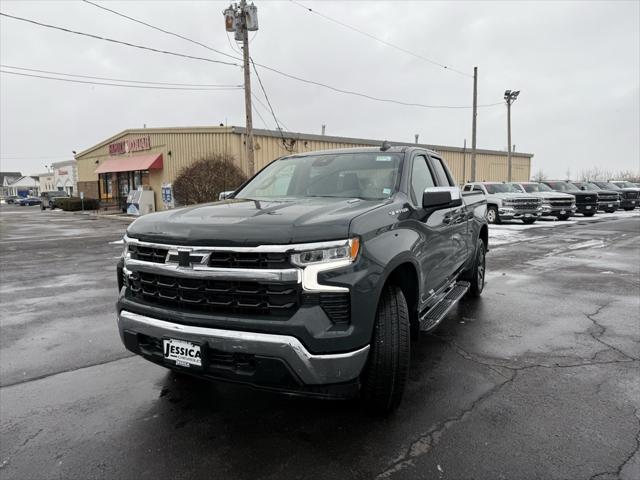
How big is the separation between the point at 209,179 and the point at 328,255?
66.6 feet

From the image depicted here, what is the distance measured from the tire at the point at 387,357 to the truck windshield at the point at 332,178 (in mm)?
988

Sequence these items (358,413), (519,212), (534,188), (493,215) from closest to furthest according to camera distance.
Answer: (358,413) → (519,212) → (493,215) → (534,188)

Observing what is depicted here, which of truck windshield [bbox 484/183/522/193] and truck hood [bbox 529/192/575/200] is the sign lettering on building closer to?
truck windshield [bbox 484/183/522/193]

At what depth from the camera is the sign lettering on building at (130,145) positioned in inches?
1163

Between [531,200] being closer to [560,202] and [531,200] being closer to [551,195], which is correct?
[551,195]

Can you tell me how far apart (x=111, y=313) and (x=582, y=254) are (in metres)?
10.2

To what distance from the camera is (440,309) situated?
4242 millimetres

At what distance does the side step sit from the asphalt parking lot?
0.41 meters

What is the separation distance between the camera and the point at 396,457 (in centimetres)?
269

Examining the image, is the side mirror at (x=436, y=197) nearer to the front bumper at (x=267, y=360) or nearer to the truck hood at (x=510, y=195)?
the front bumper at (x=267, y=360)

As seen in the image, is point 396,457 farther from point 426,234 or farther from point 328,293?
point 426,234

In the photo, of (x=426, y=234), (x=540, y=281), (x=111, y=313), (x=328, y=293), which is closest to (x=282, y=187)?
(x=426, y=234)

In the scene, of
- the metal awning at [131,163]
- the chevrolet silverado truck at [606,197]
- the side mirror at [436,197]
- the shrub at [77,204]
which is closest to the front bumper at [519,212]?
the chevrolet silverado truck at [606,197]

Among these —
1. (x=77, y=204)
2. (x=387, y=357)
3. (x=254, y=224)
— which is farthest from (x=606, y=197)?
(x=77, y=204)
